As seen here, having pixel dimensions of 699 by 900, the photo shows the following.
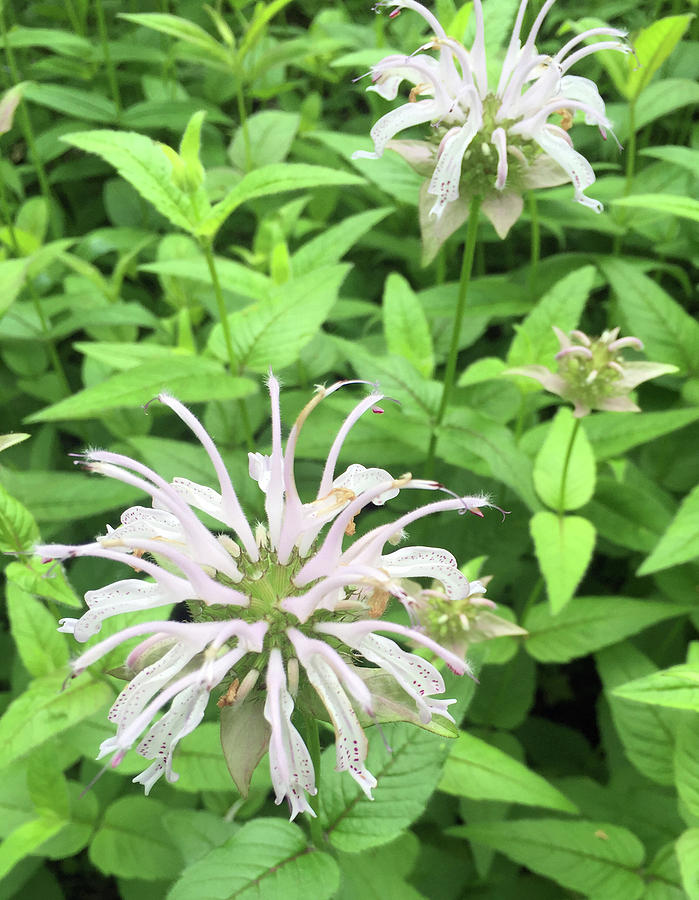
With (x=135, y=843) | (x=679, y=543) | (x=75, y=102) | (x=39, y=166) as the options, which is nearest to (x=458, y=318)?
(x=679, y=543)

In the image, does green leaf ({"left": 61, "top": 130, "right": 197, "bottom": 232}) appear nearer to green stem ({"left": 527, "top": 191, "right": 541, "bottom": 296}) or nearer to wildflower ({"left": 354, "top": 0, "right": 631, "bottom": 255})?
wildflower ({"left": 354, "top": 0, "right": 631, "bottom": 255})

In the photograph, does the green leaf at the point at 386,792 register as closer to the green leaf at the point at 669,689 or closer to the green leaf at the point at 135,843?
the green leaf at the point at 669,689

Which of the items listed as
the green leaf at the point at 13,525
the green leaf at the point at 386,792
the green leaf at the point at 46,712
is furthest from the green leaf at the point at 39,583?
the green leaf at the point at 386,792

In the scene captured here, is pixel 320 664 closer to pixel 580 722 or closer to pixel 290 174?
pixel 290 174

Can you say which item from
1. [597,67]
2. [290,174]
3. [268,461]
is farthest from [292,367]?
[597,67]

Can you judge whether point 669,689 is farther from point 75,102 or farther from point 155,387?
point 75,102

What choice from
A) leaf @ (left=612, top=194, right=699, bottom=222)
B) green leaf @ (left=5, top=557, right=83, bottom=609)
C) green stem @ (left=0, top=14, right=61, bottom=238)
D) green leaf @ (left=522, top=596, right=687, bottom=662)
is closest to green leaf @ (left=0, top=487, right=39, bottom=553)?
green leaf @ (left=5, top=557, right=83, bottom=609)
